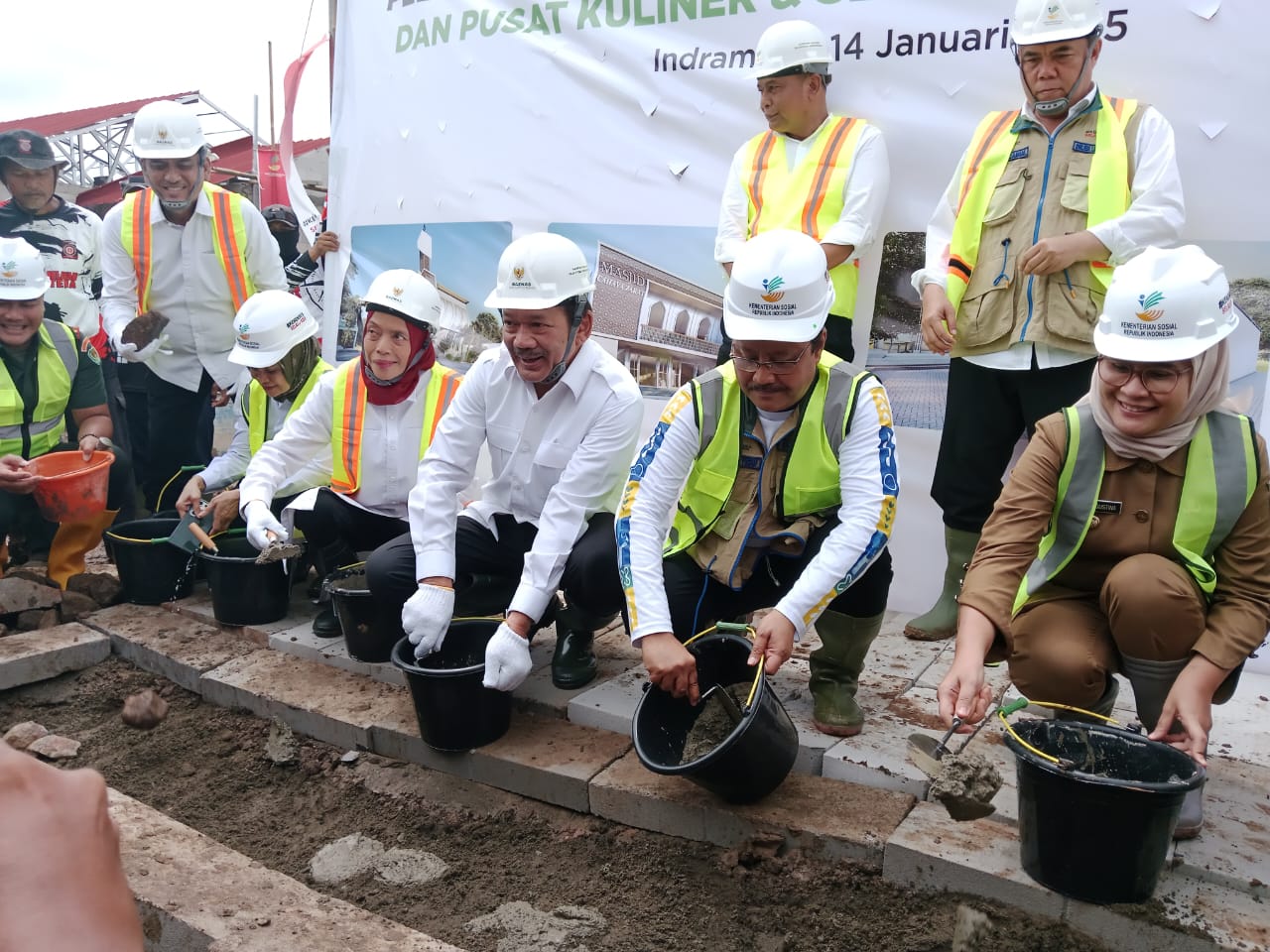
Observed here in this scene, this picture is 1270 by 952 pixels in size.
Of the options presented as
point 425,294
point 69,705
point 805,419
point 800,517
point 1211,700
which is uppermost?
point 425,294

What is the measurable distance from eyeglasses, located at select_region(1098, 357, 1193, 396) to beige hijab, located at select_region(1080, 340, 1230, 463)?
0.8 inches

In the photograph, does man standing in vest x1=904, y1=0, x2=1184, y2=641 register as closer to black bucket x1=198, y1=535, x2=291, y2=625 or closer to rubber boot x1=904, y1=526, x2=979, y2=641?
rubber boot x1=904, y1=526, x2=979, y2=641

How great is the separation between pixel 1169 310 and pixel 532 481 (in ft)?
6.24

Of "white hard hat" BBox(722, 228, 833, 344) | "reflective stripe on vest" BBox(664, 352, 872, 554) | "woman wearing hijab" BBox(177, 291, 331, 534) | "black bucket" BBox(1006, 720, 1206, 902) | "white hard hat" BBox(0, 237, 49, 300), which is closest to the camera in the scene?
Result: "black bucket" BBox(1006, 720, 1206, 902)

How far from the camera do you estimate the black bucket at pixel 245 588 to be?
154 inches

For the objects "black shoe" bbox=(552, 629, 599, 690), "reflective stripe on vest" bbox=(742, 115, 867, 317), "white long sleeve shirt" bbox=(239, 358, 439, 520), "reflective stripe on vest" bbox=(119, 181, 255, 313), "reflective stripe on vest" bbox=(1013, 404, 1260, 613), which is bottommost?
"black shoe" bbox=(552, 629, 599, 690)

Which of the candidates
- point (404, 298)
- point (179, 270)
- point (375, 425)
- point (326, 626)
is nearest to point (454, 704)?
point (326, 626)

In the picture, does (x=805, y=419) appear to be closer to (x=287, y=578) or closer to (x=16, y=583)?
(x=287, y=578)

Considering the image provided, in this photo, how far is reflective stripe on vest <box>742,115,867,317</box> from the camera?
11.8 feet

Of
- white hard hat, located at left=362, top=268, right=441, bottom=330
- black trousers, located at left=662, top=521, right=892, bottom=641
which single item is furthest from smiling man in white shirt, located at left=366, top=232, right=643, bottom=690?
white hard hat, located at left=362, top=268, right=441, bottom=330

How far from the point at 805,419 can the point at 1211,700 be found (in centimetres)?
112

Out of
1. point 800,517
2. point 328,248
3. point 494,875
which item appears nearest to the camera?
point 494,875

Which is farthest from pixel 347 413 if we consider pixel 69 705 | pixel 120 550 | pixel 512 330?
pixel 69 705

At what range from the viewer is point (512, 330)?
315 centimetres
